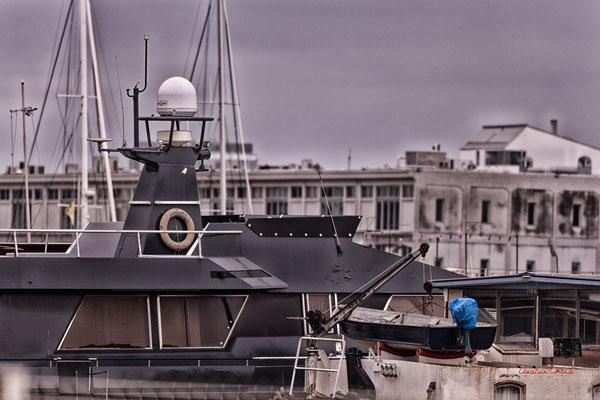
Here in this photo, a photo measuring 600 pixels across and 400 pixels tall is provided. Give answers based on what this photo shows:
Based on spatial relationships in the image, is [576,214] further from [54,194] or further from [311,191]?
[54,194]

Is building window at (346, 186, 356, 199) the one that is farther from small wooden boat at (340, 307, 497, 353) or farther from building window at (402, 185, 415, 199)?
small wooden boat at (340, 307, 497, 353)

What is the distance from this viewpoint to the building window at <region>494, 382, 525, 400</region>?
23953mm

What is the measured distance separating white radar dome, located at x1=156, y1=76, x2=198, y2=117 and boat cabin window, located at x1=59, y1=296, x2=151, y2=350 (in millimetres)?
4588

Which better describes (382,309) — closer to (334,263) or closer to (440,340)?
(334,263)

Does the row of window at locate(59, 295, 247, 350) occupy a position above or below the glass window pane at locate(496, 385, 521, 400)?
above

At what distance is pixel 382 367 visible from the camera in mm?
24781

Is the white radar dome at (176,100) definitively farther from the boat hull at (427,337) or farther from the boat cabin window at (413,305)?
the boat hull at (427,337)

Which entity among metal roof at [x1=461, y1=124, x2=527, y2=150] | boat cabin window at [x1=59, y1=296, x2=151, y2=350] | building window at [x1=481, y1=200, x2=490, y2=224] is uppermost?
metal roof at [x1=461, y1=124, x2=527, y2=150]

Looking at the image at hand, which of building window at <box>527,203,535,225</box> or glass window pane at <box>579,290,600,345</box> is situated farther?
building window at <box>527,203,535,225</box>

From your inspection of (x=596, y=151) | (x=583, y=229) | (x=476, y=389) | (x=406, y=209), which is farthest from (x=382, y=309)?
(x=596, y=151)

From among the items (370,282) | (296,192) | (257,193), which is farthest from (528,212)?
(370,282)

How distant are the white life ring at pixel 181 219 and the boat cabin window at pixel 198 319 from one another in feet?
4.30

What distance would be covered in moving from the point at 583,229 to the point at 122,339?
6408cm

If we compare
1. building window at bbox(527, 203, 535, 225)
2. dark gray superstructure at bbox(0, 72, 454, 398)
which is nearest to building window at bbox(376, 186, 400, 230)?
building window at bbox(527, 203, 535, 225)
